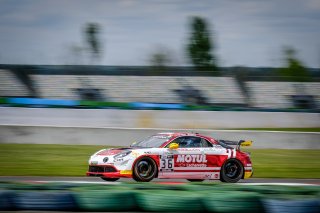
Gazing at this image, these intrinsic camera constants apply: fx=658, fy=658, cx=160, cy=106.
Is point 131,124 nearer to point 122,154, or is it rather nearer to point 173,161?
point 173,161

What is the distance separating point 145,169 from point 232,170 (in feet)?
7.26

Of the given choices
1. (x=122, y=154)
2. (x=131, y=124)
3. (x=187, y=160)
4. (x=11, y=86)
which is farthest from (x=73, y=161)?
(x=11, y=86)

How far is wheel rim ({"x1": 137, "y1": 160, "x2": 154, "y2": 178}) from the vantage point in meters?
13.5

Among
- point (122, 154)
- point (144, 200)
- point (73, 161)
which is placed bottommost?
point (144, 200)

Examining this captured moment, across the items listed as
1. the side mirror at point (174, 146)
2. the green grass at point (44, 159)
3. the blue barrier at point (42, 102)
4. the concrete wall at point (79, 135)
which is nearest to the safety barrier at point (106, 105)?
the blue barrier at point (42, 102)

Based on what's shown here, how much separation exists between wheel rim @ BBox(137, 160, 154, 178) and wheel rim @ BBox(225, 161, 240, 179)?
1.93m

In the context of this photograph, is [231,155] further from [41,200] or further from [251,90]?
[251,90]

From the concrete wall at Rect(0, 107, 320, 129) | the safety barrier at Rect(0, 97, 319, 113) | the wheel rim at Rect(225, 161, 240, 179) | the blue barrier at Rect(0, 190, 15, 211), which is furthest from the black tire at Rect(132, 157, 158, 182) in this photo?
the safety barrier at Rect(0, 97, 319, 113)

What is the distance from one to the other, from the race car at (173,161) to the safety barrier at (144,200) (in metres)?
3.88

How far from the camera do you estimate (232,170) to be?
1474cm

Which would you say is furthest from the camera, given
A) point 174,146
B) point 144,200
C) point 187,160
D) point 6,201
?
point 187,160

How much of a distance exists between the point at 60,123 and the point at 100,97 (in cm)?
571

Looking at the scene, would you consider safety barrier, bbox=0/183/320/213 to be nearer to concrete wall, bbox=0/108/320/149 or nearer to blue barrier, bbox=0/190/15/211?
blue barrier, bbox=0/190/15/211

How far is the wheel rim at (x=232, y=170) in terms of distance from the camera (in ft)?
48.2
